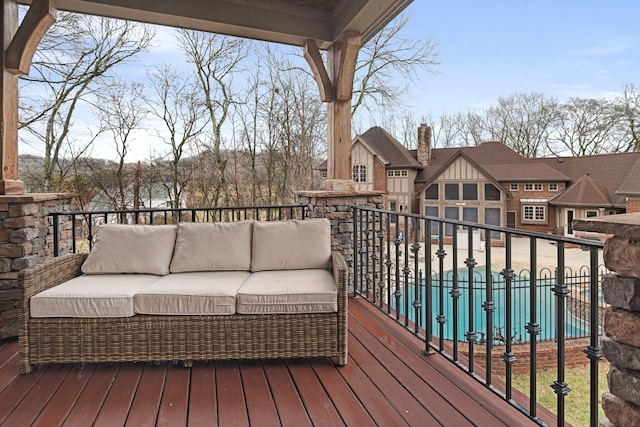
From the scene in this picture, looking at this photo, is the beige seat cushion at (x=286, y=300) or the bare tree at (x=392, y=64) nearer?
the beige seat cushion at (x=286, y=300)

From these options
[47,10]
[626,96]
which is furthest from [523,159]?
[47,10]

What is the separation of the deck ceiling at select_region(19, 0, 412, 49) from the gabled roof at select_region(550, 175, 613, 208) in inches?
335

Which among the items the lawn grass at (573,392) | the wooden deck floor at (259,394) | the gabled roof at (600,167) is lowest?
the lawn grass at (573,392)

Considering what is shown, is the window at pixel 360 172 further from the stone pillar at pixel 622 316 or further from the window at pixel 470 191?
the stone pillar at pixel 622 316

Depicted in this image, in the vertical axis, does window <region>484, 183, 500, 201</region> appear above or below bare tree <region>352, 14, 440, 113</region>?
below

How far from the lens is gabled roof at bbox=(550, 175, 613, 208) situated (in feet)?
32.6

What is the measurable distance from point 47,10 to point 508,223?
648 inches

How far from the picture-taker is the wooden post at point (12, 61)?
2.79 m

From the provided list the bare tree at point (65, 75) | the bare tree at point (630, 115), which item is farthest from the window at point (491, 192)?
the bare tree at point (65, 75)

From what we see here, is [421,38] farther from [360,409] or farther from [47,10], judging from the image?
[360,409]

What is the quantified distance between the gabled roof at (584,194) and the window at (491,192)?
9.10 feet

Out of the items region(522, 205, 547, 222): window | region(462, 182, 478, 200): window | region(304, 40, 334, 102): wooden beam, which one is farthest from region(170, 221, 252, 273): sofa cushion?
region(462, 182, 478, 200): window

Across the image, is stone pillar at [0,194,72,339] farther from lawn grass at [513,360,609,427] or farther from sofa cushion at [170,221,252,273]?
lawn grass at [513,360,609,427]

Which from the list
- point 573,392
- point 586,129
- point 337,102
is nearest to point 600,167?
point 586,129
